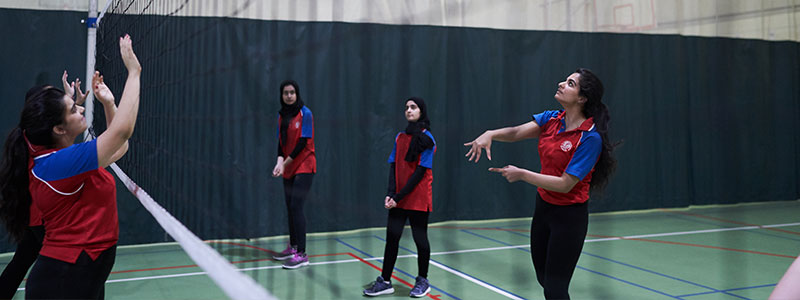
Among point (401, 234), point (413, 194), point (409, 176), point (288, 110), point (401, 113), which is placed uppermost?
point (401, 113)

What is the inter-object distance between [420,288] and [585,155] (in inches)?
68.4

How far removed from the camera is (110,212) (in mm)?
2158

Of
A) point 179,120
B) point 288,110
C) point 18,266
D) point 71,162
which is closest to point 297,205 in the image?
point 288,110

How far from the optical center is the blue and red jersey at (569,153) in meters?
2.54

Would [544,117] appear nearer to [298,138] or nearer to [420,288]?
[420,288]

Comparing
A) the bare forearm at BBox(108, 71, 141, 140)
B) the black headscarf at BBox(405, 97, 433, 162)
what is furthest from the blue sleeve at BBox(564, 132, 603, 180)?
the bare forearm at BBox(108, 71, 141, 140)

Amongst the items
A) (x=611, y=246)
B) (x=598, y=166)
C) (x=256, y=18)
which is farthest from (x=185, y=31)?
(x=611, y=246)

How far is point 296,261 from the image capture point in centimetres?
470

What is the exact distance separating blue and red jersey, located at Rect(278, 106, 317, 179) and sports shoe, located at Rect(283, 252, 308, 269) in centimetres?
60

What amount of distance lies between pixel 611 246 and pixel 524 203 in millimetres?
1588

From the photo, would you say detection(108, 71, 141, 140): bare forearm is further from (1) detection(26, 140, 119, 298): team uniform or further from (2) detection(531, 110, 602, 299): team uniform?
(2) detection(531, 110, 602, 299): team uniform

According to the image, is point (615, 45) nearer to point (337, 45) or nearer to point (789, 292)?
point (337, 45)

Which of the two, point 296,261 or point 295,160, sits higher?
point 295,160

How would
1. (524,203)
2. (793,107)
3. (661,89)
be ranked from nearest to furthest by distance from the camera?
1. (793,107)
2. (661,89)
3. (524,203)
